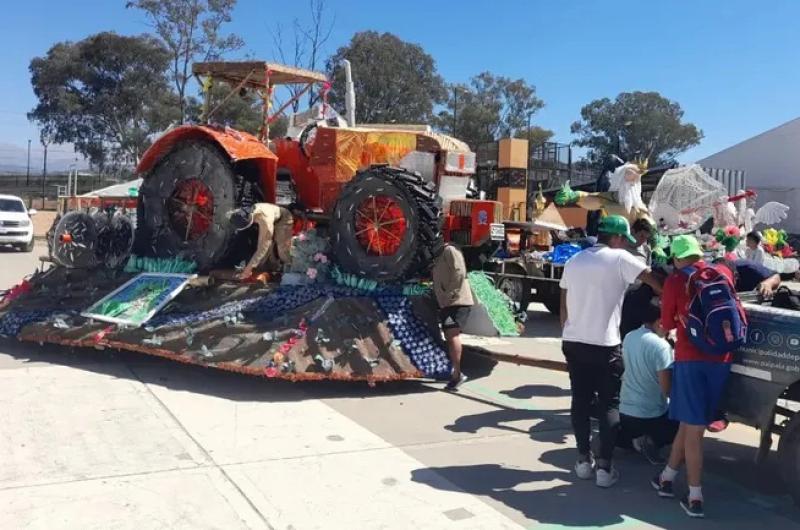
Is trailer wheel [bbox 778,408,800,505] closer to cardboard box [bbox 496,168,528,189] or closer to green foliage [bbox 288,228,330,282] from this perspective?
green foliage [bbox 288,228,330,282]

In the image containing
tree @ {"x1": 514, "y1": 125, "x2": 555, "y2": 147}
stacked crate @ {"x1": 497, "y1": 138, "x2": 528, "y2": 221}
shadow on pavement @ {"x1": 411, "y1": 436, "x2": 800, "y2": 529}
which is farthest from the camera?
tree @ {"x1": 514, "y1": 125, "x2": 555, "y2": 147}

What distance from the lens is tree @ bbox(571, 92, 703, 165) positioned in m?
53.9

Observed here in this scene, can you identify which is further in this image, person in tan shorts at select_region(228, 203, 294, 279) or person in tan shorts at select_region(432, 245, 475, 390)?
person in tan shorts at select_region(228, 203, 294, 279)

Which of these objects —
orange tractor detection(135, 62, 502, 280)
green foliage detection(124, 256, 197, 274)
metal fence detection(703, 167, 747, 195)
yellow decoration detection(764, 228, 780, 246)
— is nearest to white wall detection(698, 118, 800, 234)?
metal fence detection(703, 167, 747, 195)

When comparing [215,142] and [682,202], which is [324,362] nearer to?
[215,142]

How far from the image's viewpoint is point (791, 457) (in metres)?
4.03

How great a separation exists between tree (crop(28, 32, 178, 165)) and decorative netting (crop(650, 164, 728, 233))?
26263 millimetres

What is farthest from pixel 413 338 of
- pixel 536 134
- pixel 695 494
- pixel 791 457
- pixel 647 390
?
pixel 536 134

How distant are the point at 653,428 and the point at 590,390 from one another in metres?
0.57

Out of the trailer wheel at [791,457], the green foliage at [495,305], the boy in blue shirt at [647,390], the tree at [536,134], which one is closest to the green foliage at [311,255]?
the green foliage at [495,305]

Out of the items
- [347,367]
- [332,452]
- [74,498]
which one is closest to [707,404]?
[332,452]

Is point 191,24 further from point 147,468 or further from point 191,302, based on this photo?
point 147,468

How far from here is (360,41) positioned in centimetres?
3312

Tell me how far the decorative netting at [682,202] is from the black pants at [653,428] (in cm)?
675
